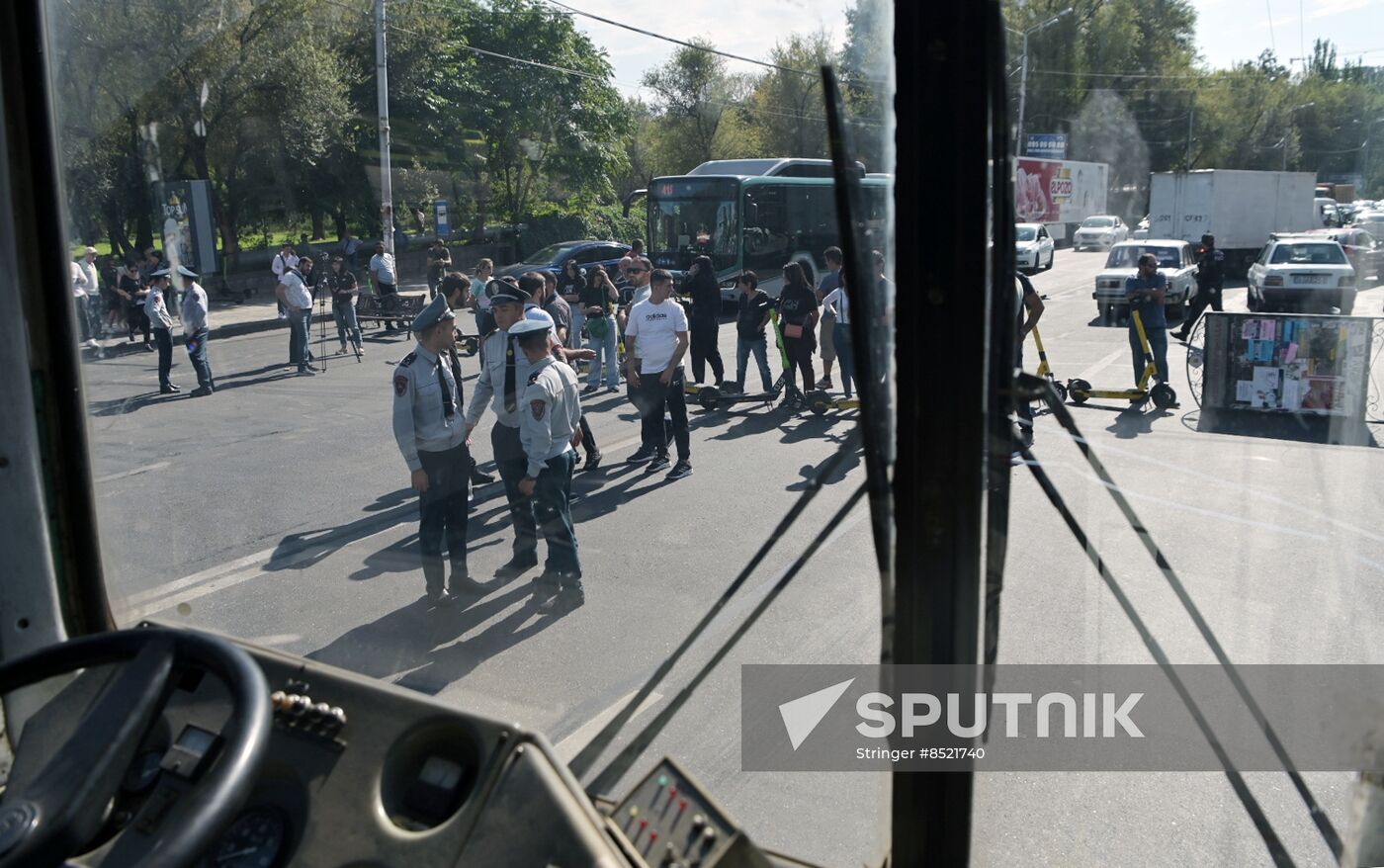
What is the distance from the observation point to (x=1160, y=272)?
15.5ft

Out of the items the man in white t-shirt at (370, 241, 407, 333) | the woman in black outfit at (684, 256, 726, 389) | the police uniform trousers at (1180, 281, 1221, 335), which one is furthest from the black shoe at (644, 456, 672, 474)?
the police uniform trousers at (1180, 281, 1221, 335)

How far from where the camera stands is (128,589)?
8.09 feet

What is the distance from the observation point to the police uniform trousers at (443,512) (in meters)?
3.36

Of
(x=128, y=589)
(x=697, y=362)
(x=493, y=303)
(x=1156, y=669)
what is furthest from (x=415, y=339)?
(x=1156, y=669)

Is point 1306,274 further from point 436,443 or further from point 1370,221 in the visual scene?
point 436,443

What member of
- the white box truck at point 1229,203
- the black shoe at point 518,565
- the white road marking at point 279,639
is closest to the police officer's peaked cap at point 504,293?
the black shoe at point 518,565

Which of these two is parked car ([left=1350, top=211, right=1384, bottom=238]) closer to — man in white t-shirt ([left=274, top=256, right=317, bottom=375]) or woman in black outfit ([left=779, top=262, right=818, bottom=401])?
woman in black outfit ([left=779, top=262, right=818, bottom=401])

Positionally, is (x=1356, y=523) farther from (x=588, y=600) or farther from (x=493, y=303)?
(x=493, y=303)

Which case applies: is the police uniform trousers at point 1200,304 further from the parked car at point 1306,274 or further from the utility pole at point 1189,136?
the utility pole at point 1189,136

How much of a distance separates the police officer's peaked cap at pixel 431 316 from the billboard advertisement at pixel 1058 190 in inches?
124

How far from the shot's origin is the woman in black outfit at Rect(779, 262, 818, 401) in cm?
268

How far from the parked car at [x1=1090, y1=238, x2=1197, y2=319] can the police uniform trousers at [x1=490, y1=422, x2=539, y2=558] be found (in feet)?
6.33

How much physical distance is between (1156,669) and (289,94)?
2524mm

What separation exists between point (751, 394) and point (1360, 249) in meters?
3.00
